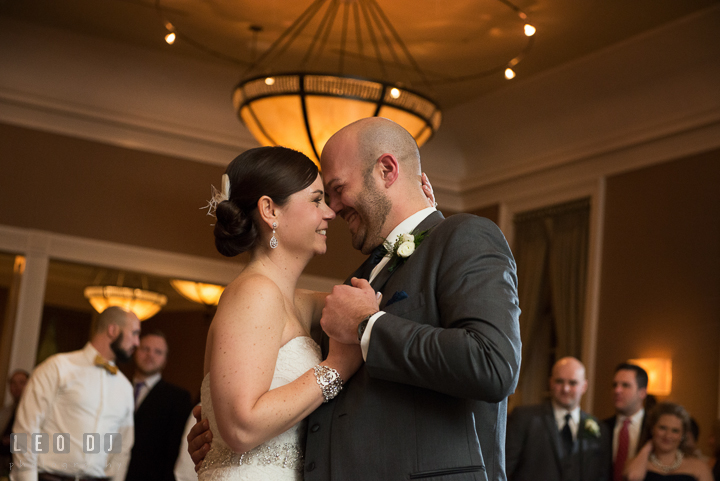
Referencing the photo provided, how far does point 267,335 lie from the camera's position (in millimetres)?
2162

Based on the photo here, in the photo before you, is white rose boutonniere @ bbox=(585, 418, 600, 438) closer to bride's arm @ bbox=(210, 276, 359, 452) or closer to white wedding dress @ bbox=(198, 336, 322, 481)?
white wedding dress @ bbox=(198, 336, 322, 481)

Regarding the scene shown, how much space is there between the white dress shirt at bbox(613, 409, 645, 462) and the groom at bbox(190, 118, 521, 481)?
3.78 metres

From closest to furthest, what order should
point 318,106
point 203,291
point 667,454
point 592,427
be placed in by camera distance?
point 318,106, point 667,454, point 592,427, point 203,291

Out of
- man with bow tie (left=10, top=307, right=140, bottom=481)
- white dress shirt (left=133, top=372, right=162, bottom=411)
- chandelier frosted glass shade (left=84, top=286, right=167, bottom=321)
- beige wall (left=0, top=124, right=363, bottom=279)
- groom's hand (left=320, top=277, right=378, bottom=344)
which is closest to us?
groom's hand (left=320, top=277, right=378, bottom=344)

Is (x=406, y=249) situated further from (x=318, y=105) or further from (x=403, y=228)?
(x=318, y=105)

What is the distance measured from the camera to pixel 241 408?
2.04 m

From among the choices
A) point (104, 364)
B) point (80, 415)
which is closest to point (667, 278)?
point (104, 364)

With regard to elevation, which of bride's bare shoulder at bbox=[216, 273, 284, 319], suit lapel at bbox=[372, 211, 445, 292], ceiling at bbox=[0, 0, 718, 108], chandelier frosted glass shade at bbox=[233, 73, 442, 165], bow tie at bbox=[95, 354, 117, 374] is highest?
ceiling at bbox=[0, 0, 718, 108]

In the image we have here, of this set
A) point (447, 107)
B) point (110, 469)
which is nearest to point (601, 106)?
point (447, 107)

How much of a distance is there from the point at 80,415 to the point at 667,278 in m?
4.64

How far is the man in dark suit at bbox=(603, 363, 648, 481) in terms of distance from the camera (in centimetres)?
545

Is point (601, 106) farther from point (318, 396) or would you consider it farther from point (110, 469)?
point (318, 396)

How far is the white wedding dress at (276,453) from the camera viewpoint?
7.36ft

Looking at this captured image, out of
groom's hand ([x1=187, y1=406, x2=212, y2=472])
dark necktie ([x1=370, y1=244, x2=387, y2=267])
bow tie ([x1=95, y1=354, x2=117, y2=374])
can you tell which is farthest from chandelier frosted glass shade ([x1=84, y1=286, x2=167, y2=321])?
dark necktie ([x1=370, y1=244, x2=387, y2=267])
